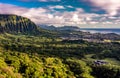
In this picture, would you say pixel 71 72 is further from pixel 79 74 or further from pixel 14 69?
pixel 14 69

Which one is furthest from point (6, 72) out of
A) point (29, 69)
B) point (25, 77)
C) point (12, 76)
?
point (29, 69)

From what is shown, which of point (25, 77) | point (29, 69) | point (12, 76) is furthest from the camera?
point (29, 69)

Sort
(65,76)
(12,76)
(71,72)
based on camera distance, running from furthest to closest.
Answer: (71,72)
(65,76)
(12,76)

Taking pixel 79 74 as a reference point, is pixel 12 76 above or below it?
above

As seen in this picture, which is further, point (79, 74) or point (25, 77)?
point (79, 74)

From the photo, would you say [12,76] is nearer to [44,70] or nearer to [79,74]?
[44,70]

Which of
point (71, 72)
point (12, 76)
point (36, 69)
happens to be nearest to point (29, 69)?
point (36, 69)

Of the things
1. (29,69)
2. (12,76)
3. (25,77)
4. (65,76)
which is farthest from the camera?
(65,76)

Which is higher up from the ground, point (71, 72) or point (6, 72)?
point (6, 72)

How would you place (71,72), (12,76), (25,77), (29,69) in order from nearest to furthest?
1. (12,76)
2. (25,77)
3. (29,69)
4. (71,72)
